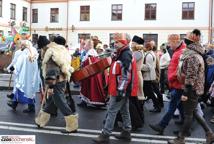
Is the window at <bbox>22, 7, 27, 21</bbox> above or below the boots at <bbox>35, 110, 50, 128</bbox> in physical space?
above

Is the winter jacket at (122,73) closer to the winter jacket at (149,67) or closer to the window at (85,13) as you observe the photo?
the winter jacket at (149,67)

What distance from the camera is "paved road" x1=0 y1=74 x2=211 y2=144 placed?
22.7ft

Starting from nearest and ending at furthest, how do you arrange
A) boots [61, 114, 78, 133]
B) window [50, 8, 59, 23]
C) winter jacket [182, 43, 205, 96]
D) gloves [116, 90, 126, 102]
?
winter jacket [182, 43, 205, 96]
gloves [116, 90, 126, 102]
boots [61, 114, 78, 133]
window [50, 8, 59, 23]

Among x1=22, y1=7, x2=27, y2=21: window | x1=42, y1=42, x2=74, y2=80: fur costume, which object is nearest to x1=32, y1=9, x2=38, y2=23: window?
x1=22, y1=7, x2=27, y2=21: window

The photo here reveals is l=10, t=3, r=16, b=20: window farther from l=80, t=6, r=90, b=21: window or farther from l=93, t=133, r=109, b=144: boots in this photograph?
l=93, t=133, r=109, b=144: boots

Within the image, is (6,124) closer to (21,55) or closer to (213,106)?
(21,55)

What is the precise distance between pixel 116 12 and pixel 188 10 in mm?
6852

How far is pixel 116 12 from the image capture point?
40.7 metres

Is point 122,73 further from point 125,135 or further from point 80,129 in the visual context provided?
point 80,129

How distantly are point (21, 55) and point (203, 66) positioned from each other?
4102 millimetres

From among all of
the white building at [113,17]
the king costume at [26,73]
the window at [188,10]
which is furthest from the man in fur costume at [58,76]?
the window at [188,10]

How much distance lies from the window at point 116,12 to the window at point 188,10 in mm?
5996

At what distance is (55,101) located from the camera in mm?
7297

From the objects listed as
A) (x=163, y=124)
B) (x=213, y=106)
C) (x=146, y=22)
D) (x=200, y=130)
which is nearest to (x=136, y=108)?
(x=163, y=124)
